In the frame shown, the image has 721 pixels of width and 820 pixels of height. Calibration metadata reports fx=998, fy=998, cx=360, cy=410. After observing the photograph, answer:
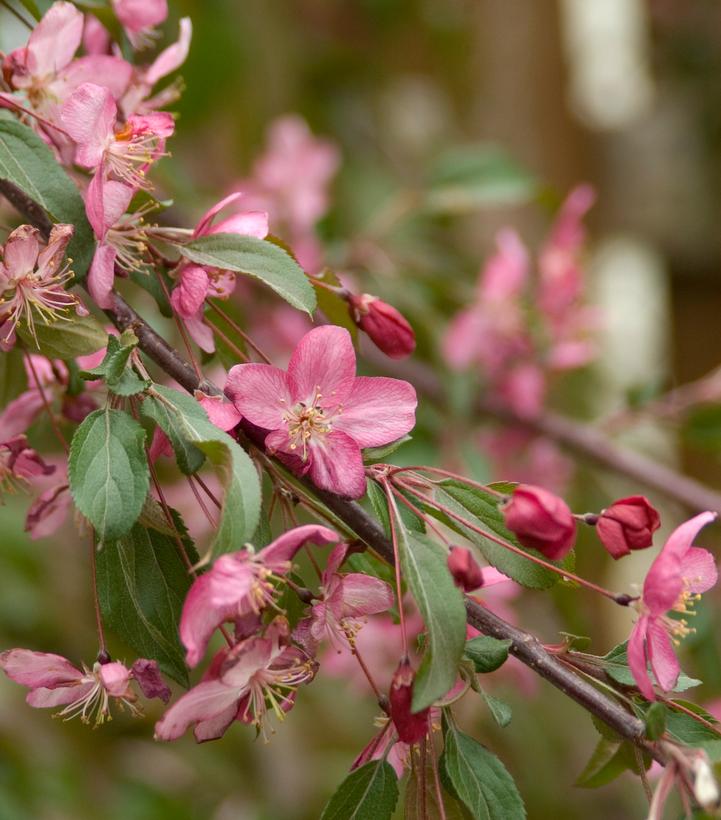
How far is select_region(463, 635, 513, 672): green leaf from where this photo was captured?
1.43ft

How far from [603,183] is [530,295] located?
3.42ft

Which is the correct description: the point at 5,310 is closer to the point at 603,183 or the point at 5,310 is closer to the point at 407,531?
the point at 407,531

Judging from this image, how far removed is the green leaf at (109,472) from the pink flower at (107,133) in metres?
0.12

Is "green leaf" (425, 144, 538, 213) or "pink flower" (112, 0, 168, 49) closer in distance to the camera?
"pink flower" (112, 0, 168, 49)

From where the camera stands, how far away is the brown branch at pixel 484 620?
45 cm

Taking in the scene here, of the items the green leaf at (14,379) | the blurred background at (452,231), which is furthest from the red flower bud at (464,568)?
the blurred background at (452,231)

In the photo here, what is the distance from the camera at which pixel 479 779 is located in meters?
0.45

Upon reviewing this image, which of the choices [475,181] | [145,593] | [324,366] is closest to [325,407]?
[324,366]

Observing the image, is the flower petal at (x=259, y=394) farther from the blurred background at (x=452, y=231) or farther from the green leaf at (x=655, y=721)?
the blurred background at (x=452, y=231)

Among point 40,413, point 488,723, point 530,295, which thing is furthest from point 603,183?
point 40,413

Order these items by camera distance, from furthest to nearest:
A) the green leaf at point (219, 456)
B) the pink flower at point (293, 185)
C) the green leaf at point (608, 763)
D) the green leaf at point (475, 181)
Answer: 1. the pink flower at point (293, 185)
2. the green leaf at point (475, 181)
3. the green leaf at point (608, 763)
4. the green leaf at point (219, 456)

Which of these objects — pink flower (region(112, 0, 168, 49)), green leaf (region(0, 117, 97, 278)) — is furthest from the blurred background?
green leaf (region(0, 117, 97, 278))

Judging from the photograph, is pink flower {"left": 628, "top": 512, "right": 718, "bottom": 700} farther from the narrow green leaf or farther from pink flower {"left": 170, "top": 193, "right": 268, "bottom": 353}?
pink flower {"left": 170, "top": 193, "right": 268, "bottom": 353}

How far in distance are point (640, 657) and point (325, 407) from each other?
0.18m
